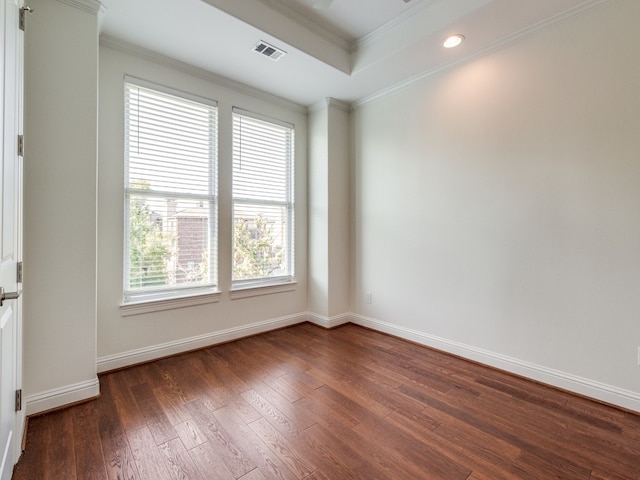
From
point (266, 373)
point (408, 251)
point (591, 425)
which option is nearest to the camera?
point (591, 425)

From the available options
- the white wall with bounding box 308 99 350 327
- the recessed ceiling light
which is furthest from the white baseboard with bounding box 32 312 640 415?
the recessed ceiling light

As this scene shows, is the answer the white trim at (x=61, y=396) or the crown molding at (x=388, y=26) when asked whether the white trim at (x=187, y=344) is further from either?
the crown molding at (x=388, y=26)

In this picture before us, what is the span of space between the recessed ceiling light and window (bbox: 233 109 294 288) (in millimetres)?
1895

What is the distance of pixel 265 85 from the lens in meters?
3.29

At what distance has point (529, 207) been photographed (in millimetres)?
2393

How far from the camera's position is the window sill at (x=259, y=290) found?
10.7ft

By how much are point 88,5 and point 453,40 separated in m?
2.73

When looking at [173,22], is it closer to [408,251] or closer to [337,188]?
[337,188]

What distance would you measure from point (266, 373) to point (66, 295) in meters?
1.54

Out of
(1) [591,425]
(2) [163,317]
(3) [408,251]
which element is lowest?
(1) [591,425]

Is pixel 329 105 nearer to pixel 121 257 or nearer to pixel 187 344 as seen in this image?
pixel 121 257

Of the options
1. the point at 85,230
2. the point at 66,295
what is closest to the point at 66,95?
the point at 85,230

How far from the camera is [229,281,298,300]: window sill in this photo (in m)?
3.27

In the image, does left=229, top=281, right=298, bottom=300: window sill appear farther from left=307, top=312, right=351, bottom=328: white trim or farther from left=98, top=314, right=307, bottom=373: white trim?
left=307, top=312, right=351, bottom=328: white trim
